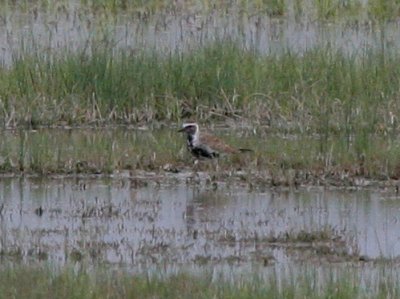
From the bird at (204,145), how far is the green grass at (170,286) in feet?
13.0

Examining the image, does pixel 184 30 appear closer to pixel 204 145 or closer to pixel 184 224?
pixel 204 145

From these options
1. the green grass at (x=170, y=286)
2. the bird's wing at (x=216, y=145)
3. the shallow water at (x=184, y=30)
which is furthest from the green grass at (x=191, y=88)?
the green grass at (x=170, y=286)

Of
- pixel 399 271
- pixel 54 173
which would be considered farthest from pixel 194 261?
pixel 54 173

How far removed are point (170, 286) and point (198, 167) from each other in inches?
174

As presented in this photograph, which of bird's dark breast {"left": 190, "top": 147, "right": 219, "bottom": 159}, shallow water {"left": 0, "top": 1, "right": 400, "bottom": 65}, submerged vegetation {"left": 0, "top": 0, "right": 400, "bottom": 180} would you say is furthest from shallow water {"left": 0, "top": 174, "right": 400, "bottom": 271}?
shallow water {"left": 0, "top": 1, "right": 400, "bottom": 65}

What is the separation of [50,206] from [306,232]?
2148 mm

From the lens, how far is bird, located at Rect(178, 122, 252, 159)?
1345 cm

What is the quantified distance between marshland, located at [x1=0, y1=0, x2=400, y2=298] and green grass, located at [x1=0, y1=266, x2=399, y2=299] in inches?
0.6

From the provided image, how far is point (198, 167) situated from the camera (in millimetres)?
13477

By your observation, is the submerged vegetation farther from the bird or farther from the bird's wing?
the bird's wing

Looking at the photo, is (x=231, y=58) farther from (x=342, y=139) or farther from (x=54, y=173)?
(x=54, y=173)

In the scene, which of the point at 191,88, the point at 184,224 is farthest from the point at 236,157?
the point at 191,88

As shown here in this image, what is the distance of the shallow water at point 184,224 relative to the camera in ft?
34.0

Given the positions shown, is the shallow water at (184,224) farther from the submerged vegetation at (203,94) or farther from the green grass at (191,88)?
the green grass at (191,88)
